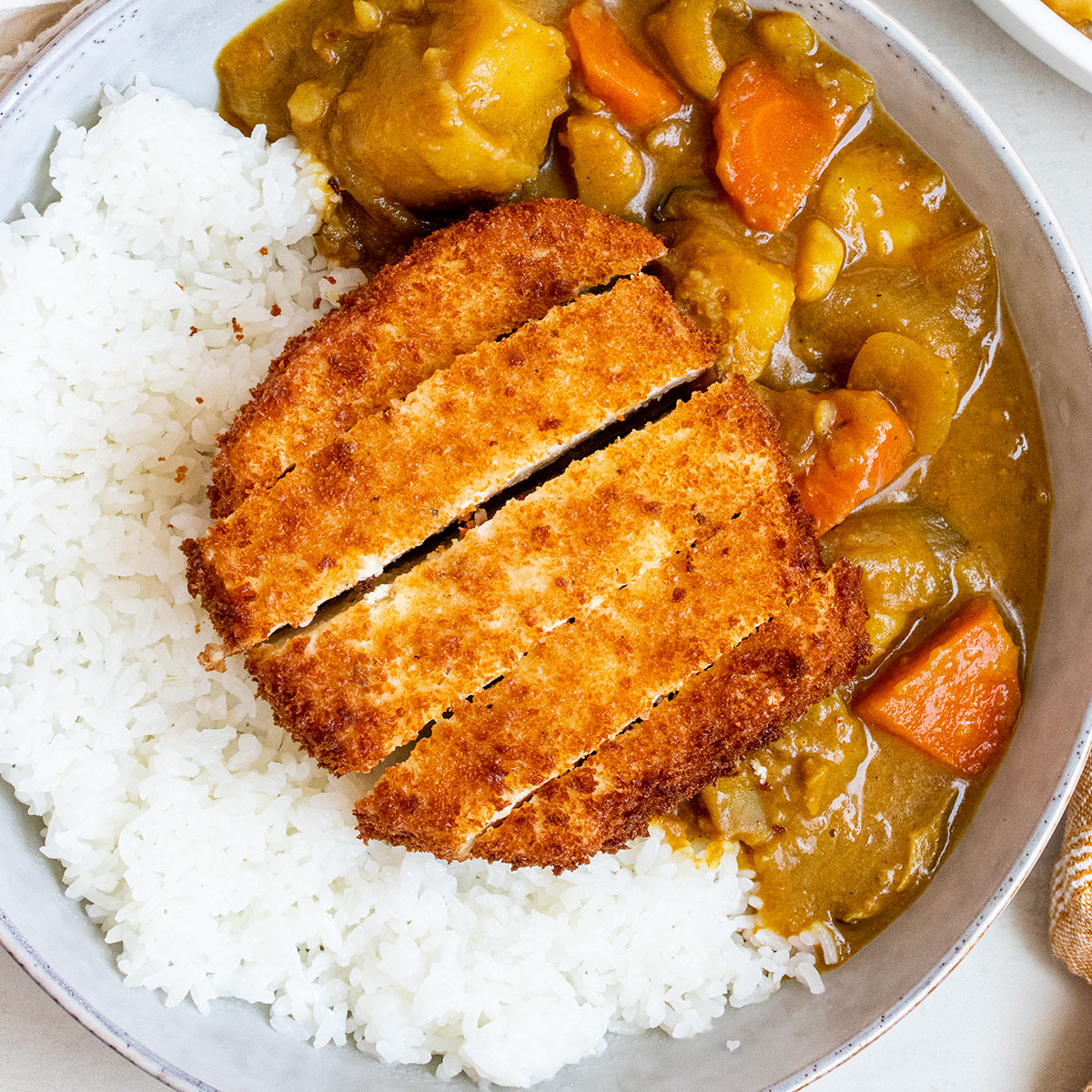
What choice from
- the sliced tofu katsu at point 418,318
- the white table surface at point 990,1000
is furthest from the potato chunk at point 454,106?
the white table surface at point 990,1000

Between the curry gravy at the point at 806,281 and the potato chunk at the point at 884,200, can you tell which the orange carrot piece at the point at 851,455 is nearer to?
the curry gravy at the point at 806,281

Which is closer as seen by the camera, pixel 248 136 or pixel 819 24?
pixel 819 24

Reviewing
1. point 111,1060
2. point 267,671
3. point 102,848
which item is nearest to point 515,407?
point 267,671

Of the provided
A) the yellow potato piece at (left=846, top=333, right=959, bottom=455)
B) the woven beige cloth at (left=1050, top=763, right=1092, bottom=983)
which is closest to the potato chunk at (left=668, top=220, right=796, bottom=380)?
the yellow potato piece at (left=846, top=333, right=959, bottom=455)

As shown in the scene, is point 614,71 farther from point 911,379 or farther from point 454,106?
point 911,379

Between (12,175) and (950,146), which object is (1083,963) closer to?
(950,146)

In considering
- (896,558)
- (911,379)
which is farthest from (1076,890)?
(911,379)

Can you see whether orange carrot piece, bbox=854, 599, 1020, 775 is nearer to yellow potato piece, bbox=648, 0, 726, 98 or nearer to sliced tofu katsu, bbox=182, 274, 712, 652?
sliced tofu katsu, bbox=182, 274, 712, 652
